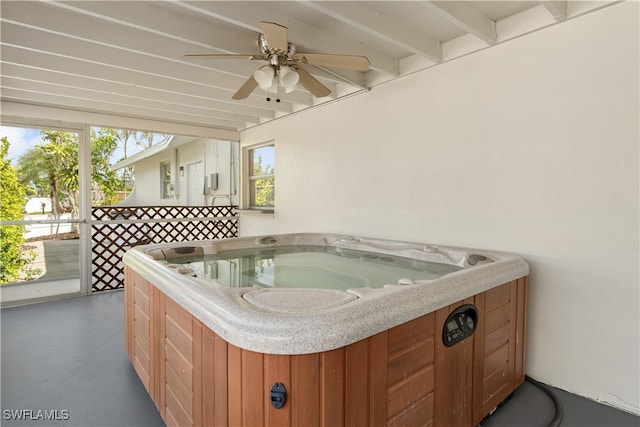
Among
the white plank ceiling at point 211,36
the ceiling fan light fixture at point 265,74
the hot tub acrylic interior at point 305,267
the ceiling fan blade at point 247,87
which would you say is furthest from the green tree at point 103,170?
the ceiling fan light fixture at point 265,74

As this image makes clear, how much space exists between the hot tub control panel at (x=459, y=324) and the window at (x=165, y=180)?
25.9ft

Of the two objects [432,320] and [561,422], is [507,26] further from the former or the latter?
[561,422]

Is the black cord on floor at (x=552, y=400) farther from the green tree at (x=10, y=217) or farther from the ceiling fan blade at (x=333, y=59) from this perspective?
the green tree at (x=10, y=217)

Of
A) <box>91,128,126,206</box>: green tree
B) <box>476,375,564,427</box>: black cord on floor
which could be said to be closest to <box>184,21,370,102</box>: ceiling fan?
<box>476,375,564,427</box>: black cord on floor

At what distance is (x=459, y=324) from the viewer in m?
1.46

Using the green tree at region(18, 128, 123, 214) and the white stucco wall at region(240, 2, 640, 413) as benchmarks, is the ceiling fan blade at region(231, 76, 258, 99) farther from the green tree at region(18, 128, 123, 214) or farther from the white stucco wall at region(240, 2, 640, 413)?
the green tree at region(18, 128, 123, 214)

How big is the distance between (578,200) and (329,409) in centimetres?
187

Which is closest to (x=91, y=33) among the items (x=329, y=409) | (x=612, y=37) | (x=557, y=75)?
(x=329, y=409)

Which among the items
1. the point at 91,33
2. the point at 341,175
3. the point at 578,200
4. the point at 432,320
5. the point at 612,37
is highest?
the point at 91,33

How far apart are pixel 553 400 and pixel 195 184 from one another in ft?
22.3

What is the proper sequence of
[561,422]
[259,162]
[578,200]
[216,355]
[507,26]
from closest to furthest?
[216,355] < [561,422] < [578,200] < [507,26] < [259,162]

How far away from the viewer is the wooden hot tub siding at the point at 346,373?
993mm

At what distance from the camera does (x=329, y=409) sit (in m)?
1.00

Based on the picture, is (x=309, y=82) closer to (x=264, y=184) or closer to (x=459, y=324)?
(x=459, y=324)
